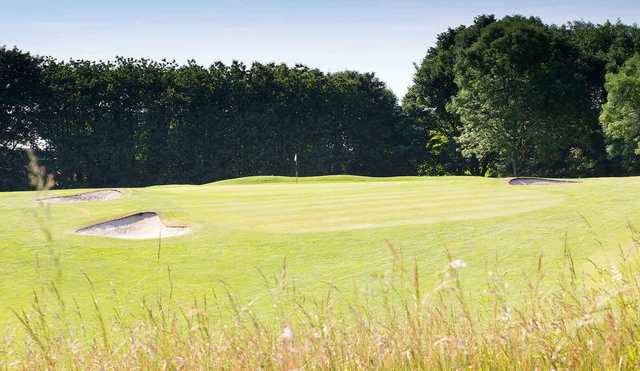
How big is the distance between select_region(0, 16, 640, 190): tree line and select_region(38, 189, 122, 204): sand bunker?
2284 centimetres

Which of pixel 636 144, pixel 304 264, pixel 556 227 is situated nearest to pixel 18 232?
pixel 304 264

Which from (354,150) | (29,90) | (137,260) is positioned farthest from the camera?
(354,150)

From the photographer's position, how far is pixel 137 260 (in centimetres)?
1098

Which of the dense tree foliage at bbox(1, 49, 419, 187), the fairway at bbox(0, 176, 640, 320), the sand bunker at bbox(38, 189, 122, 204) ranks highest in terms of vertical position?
the dense tree foliage at bbox(1, 49, 419, 187)

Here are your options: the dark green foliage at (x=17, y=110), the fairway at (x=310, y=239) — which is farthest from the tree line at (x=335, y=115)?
the fairway at (x=310, y=239)

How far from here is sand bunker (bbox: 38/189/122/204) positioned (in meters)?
16.9

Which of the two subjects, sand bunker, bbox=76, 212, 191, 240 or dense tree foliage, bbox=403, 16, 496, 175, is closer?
sand bunker, bbox=76, 212, 191, 240

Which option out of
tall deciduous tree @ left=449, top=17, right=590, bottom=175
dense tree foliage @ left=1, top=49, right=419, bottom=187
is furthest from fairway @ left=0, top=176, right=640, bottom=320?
tall deciduous tree @ left=449, top=17, right=590, bottom=175

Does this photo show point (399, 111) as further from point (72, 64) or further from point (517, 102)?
point (72, 64)

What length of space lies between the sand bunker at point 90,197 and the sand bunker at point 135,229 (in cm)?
301

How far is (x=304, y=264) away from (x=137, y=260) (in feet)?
9.88

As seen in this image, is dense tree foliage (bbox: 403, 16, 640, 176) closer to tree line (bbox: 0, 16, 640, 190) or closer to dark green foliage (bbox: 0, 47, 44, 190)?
tree line (bbox: 0, 16, 640, 190)

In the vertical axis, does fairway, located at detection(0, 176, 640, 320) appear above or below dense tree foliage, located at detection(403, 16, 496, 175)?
below

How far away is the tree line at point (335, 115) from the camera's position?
129ft
